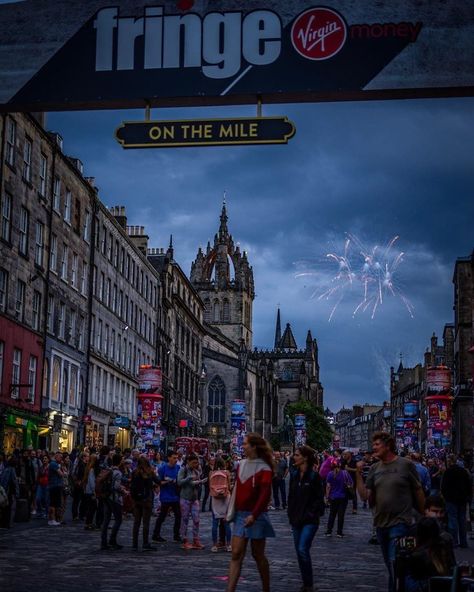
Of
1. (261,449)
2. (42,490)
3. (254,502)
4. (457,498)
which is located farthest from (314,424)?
(254,502)

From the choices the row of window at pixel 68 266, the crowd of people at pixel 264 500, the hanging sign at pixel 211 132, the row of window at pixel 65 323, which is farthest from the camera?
the row of window at pixel 68 266

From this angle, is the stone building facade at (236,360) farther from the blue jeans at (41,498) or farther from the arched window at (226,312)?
the blue jeans at (41,498)

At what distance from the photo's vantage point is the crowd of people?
861cm

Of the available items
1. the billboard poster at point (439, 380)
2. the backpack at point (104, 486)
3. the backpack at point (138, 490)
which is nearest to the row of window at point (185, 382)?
the billboard poster at point (439, 380)

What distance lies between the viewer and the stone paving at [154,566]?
1174 centimetres

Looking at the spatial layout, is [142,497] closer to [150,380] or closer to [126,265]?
[150,380]

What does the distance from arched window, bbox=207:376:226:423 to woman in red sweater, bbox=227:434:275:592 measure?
97.2 metres

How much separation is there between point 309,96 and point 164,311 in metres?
56.4

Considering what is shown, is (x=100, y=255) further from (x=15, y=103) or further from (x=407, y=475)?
(x=407, y=475)

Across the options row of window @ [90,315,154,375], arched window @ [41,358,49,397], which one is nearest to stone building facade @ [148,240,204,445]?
row of window @ [90,315,154,375]

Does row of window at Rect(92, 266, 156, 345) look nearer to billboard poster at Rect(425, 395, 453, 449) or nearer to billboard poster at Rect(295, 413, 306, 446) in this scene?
billboard poster at Rect(425, 395, 453, 449)

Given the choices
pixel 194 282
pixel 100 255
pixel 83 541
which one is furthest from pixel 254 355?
pixel 83 541

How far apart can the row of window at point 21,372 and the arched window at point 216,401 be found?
68.6 m

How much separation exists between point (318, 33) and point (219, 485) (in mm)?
8645
